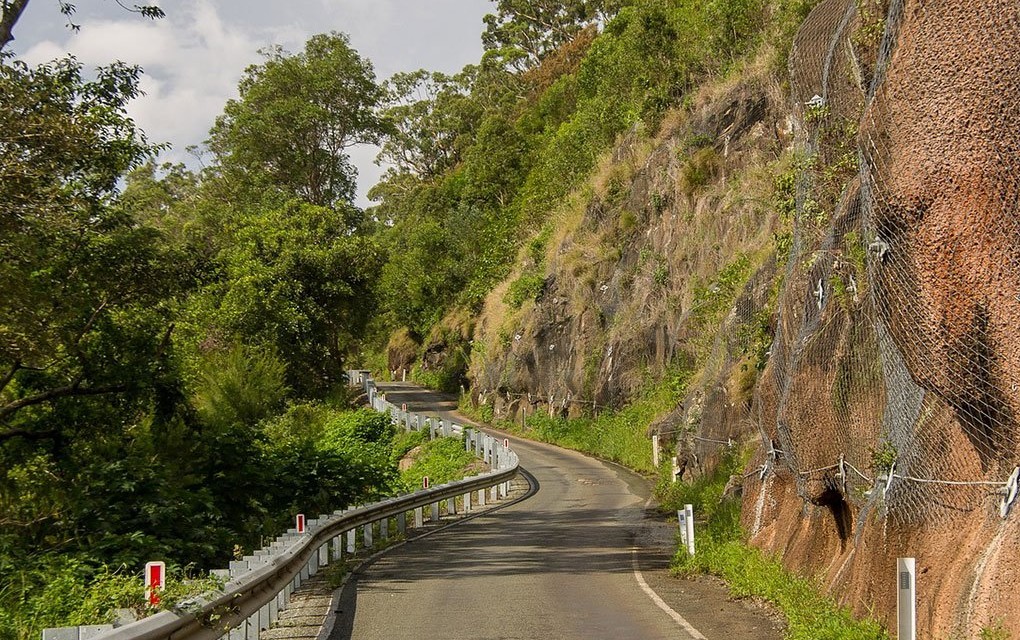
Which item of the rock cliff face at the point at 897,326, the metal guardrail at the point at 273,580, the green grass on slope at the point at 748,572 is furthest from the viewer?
the green grass on slope at the point at 748,572

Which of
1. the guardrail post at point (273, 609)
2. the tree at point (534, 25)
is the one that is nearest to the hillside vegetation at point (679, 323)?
the guardrail post at point (273, 609)

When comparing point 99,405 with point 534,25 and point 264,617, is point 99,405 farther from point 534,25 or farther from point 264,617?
point 534,25

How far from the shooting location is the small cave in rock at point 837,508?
40.7 feet

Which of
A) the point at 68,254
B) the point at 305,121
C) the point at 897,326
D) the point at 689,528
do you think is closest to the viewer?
the point at 897,326

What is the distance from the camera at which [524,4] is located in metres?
93.7

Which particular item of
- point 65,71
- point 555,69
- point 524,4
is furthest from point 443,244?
point 65,71

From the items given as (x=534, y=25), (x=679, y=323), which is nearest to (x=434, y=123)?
(x=534, y=25)

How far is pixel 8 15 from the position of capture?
53.4 feet

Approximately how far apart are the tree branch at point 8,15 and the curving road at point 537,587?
9.18 metres

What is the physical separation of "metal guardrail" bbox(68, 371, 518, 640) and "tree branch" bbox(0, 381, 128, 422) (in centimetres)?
490

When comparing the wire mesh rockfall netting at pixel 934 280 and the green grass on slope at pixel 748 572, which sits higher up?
the wire mesh rockfall netting at pixel 934 280

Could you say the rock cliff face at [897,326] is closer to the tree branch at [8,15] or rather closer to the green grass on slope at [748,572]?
the green grass on slope at [748,572]

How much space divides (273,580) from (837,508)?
610cm

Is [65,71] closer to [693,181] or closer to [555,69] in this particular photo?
[693,181]
